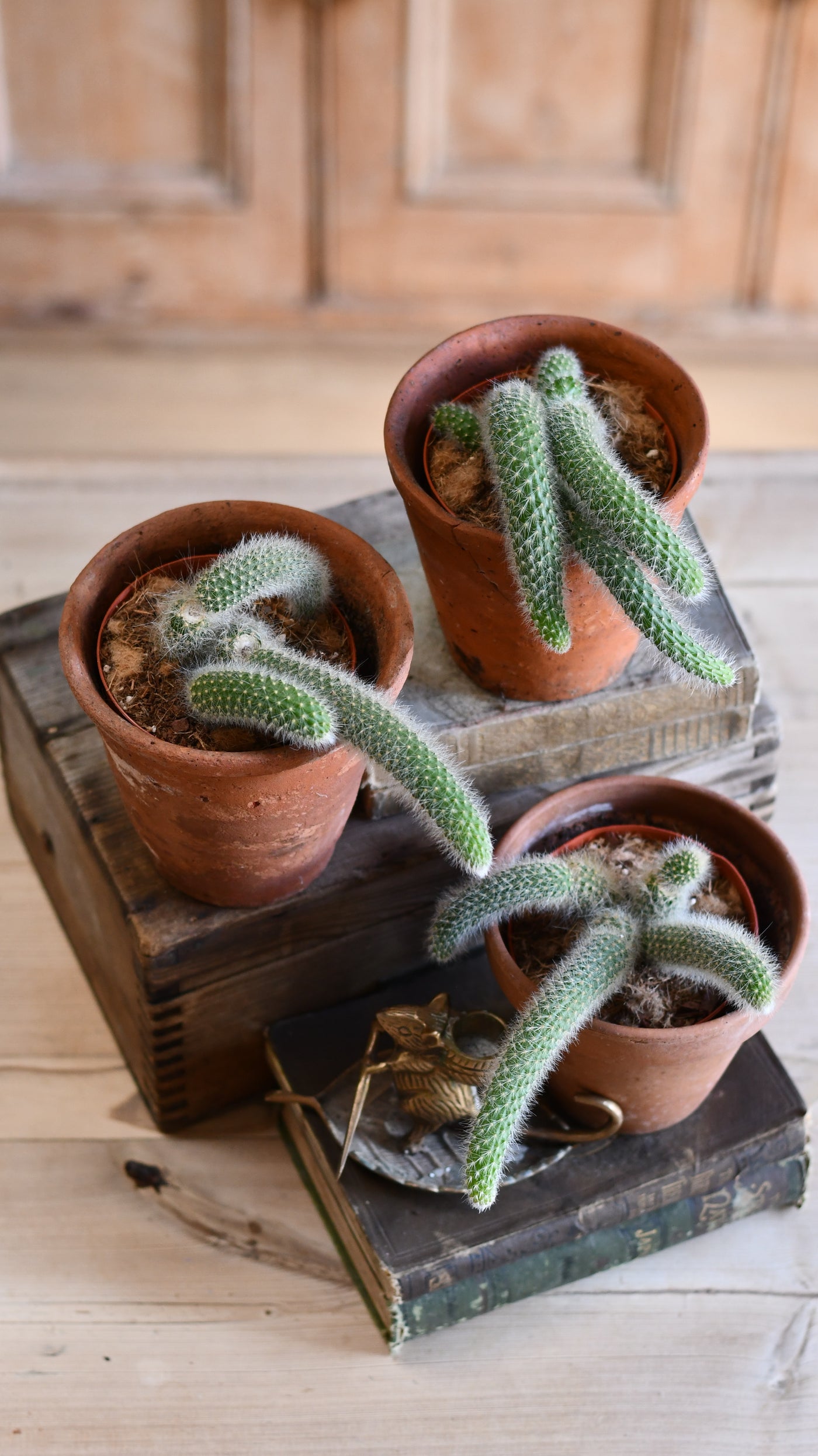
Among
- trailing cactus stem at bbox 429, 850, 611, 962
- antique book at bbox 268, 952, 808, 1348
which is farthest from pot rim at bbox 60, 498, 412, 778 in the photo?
antique book at bbox 268, 952, 808, 1348

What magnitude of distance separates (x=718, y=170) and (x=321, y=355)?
22.0 inches

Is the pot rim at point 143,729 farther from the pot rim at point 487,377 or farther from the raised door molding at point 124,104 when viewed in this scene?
the raised door molding at point 124,104

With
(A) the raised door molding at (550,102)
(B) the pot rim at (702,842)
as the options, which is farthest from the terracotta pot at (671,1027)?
(A) the raised door molding at (550,102)

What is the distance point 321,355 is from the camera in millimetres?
1908

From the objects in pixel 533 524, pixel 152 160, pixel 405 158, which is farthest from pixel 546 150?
pixel 533 524

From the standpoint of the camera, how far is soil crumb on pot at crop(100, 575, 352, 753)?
2.60ft

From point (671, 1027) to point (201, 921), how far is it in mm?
292

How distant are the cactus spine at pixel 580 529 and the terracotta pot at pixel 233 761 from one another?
0.09 meters

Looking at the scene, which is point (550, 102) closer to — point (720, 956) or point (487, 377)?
point (487, 377)

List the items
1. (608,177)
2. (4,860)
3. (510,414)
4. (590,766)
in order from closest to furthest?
(510,414)
(590,766)
(4,860)
(608,177)

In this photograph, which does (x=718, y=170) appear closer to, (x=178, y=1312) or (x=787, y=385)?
(x=787, y=385)

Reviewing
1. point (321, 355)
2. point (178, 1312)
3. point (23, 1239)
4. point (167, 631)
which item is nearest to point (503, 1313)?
point (178, 1312)

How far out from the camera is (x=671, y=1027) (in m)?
0.81

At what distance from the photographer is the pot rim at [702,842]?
790 mm
